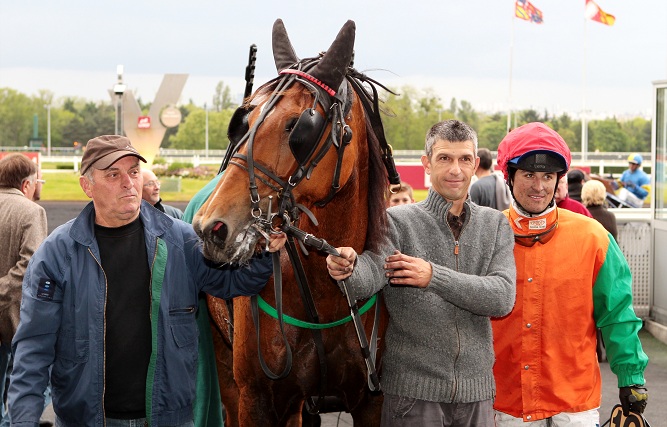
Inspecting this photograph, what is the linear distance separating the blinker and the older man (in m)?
0.31

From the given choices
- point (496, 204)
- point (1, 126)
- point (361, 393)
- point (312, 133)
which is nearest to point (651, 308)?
point (496, 204)

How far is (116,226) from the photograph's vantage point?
307 cm

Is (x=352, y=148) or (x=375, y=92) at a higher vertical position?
(x=375, y=92)

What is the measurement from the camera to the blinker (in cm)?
281

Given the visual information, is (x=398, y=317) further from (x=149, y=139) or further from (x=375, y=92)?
(x=149, y=139)

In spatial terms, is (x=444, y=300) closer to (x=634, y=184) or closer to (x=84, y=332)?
(x=84, y=332)

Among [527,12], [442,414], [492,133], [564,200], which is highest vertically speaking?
[527,12]

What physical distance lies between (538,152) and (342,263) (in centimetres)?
100

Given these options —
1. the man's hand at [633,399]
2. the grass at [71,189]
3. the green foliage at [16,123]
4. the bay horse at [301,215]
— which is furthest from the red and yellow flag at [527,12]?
the green foliage at [16,123]

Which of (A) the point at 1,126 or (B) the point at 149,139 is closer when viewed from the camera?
(B) the point at 149,139

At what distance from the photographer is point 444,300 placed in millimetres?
3098

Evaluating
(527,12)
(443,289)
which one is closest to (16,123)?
(527,12)

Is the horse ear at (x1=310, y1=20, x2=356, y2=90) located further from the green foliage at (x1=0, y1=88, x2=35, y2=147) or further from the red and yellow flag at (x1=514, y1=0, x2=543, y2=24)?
the green foliage at (x1=0, y1=88, x2=35, y2=147)

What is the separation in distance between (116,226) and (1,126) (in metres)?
73.9
